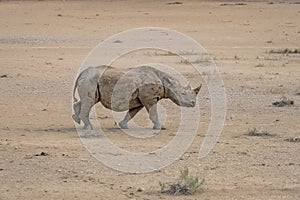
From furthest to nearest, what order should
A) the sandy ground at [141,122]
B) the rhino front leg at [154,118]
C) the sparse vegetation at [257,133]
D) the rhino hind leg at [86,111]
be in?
1. the rhino front leg at [154,118]
2. the rhino hind leg at [86,111]
3. the sparse vegetation at [257,133]
4. the sandy ground at [141,122]

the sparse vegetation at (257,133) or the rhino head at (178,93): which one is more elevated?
the rhino head at (178,93)

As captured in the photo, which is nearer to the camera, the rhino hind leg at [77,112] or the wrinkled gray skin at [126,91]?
the wrinkled gray skin at [126,91]

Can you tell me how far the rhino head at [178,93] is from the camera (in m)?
13.4

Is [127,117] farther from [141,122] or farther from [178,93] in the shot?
[178,93]

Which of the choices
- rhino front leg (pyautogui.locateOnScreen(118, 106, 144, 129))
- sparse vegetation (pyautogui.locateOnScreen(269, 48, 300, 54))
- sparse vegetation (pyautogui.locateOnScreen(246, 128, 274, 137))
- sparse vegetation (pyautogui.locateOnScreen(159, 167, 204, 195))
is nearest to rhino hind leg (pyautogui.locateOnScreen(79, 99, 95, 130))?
rhino front leg (pyautogui.locateOnScreen(118, 106, 144, 129))

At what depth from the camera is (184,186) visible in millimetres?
9328

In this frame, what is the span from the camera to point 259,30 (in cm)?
3497

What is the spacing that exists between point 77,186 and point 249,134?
3.83m

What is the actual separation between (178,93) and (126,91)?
2.65 feet

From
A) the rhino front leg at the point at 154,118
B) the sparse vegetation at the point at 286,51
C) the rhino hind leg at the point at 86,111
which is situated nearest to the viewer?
the rhino hind leg at the point at 86,111

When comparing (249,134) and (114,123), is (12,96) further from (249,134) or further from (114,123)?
(249,134)

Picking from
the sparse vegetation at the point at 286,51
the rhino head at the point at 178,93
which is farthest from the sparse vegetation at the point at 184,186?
the sparse vegetation at the point at 286,51

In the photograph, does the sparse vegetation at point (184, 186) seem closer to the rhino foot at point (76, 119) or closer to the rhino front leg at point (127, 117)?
the rhino front leg at point (127, 117)

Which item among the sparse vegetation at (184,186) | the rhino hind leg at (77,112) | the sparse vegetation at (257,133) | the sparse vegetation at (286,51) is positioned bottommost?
→ the sparse vegetation at (286,51)
